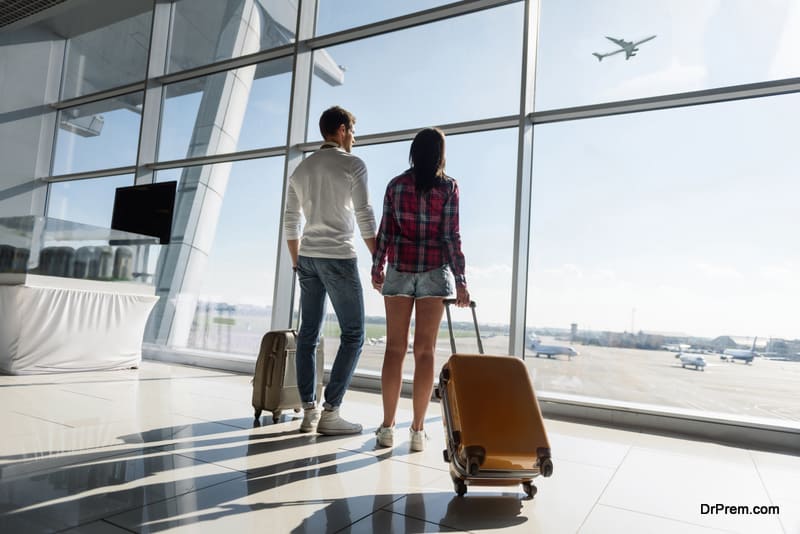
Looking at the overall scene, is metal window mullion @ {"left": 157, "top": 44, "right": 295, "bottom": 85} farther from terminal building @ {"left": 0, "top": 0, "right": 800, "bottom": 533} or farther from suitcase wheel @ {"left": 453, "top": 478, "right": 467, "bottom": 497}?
suitcase wheel @ {"left": 453, "top": 478, "right": 467, "bottom": 497}

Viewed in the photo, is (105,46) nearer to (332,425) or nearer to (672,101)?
(332,425)

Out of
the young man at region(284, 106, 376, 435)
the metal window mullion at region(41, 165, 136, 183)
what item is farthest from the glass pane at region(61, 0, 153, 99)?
the young man at region(284, 106, 376, 435)

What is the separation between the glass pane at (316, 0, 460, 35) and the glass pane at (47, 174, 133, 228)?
3079 mm

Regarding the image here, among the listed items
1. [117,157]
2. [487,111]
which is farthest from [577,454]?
[117,157]

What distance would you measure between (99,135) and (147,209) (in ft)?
7.16

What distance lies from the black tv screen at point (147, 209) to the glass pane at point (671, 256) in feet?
11.8

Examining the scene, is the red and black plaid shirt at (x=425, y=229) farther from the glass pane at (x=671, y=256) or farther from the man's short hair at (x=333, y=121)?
the glass pane at (x=671, y=256)

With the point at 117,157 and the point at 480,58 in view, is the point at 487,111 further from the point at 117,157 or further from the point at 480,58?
the point at 117,157

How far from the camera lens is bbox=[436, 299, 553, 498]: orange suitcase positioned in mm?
1563

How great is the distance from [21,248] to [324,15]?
3153 millimetres

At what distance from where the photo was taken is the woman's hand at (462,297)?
213 centimetres

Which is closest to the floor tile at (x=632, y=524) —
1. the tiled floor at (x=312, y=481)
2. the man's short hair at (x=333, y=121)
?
the tiled floor at (x=312, y=481)

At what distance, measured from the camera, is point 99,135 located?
676 cm

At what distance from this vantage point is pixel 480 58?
161 inches
